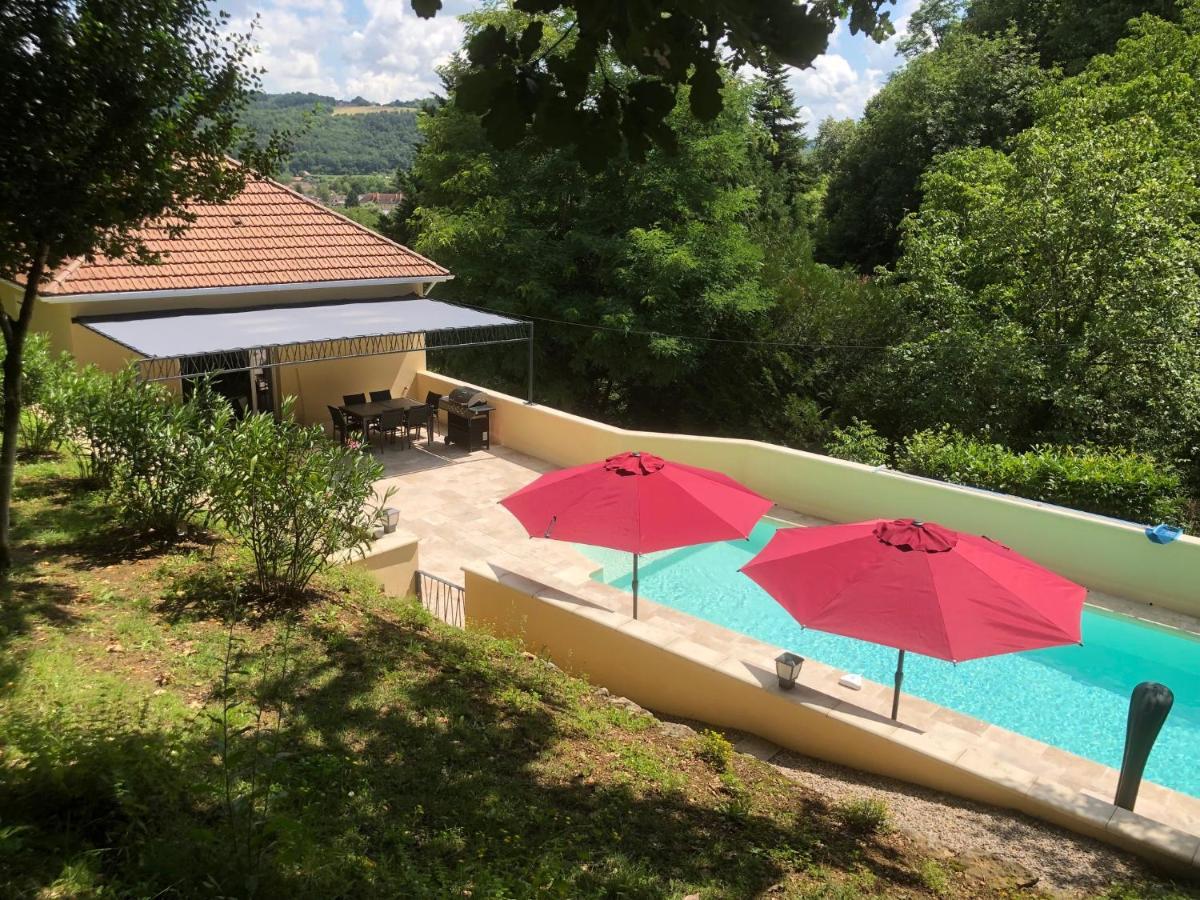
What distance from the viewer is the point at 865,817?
250 inches

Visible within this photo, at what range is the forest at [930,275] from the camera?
17891 mm

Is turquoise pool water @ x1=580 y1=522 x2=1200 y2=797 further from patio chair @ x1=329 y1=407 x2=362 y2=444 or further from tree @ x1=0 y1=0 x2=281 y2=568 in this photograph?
tree @ x1=0 y1=0 x2=281 y2=568

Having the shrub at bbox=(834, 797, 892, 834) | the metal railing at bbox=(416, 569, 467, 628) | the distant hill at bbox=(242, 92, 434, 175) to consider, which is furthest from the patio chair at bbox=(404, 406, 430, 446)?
the distant hill at bbox=(242, 92, 434, 175)

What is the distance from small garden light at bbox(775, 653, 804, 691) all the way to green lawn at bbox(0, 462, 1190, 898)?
1377 millimetres

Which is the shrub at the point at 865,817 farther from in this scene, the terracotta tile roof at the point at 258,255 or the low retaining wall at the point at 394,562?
the terracotta tile roof at the point at 258,255

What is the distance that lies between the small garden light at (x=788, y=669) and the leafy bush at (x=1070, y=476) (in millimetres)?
8505

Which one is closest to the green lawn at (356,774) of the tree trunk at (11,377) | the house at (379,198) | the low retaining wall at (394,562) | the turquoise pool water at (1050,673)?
the tree trunk at (11,377)

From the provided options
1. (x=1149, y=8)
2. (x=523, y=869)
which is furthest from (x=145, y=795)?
(x=1149, y=8)

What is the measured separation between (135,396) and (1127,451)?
60.2 feet

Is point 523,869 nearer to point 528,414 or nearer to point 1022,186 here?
point 528,414

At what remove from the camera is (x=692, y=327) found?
26859 millimetres

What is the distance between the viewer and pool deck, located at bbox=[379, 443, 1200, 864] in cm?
749

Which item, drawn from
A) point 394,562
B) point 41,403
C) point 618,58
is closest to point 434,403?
point 394,562

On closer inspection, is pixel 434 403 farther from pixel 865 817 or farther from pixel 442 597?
pixel 865 817
